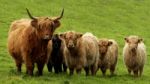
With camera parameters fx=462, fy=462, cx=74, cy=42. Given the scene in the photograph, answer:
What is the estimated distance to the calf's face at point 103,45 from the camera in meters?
19.5

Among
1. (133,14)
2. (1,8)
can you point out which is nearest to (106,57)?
(1,8)

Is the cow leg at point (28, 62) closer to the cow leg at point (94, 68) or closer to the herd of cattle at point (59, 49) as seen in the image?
the herd of cattle at point (59, 49)

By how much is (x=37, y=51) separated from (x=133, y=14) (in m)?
35.2

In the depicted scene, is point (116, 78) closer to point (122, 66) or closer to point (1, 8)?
point (122, 66)

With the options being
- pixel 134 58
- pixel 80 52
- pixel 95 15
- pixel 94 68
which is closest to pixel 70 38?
pixel 80 52

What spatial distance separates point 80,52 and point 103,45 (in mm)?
2195

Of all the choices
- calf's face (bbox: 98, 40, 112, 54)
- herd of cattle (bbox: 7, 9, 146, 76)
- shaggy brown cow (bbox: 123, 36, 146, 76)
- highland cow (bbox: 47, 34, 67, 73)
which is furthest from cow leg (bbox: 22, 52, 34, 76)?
shaggy brown cow (bbox: 123, 36, 146, 76)

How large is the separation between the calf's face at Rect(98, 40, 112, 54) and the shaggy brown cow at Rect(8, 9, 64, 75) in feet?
13.3

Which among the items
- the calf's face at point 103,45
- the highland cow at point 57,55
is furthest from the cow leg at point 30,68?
the calf's face at point 103,45

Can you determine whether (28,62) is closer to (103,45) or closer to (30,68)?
(30,68)

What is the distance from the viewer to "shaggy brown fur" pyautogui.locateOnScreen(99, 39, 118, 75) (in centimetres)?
1962

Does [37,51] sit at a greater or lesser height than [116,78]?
greater

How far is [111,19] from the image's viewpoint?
46812mm

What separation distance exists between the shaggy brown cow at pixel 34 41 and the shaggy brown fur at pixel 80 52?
52.6 inches
